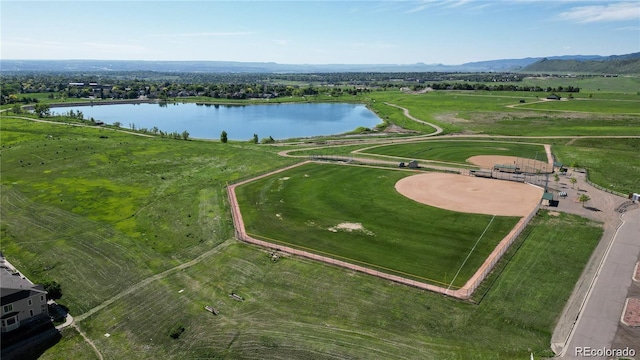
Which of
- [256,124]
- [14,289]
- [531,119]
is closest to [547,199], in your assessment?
[14,289]

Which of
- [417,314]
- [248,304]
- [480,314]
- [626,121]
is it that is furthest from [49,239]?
[626,121]

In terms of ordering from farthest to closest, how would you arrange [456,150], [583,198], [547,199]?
[456,150] → [583,198] → [547,199]

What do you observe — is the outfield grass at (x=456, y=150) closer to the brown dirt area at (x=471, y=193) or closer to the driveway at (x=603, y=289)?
the brown dirt area at (x=471, y=193)

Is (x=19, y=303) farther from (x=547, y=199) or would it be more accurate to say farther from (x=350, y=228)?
(x=547, y=199)

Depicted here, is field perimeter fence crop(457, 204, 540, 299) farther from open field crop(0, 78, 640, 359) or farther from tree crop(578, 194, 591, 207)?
tree crop(578, 194, 591, 207)

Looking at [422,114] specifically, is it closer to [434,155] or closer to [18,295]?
[434,155]

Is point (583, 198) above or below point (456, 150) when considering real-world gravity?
below

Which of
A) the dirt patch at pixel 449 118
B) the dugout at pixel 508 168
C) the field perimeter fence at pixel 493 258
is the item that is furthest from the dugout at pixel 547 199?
the dirt patch at pixel 449 118
